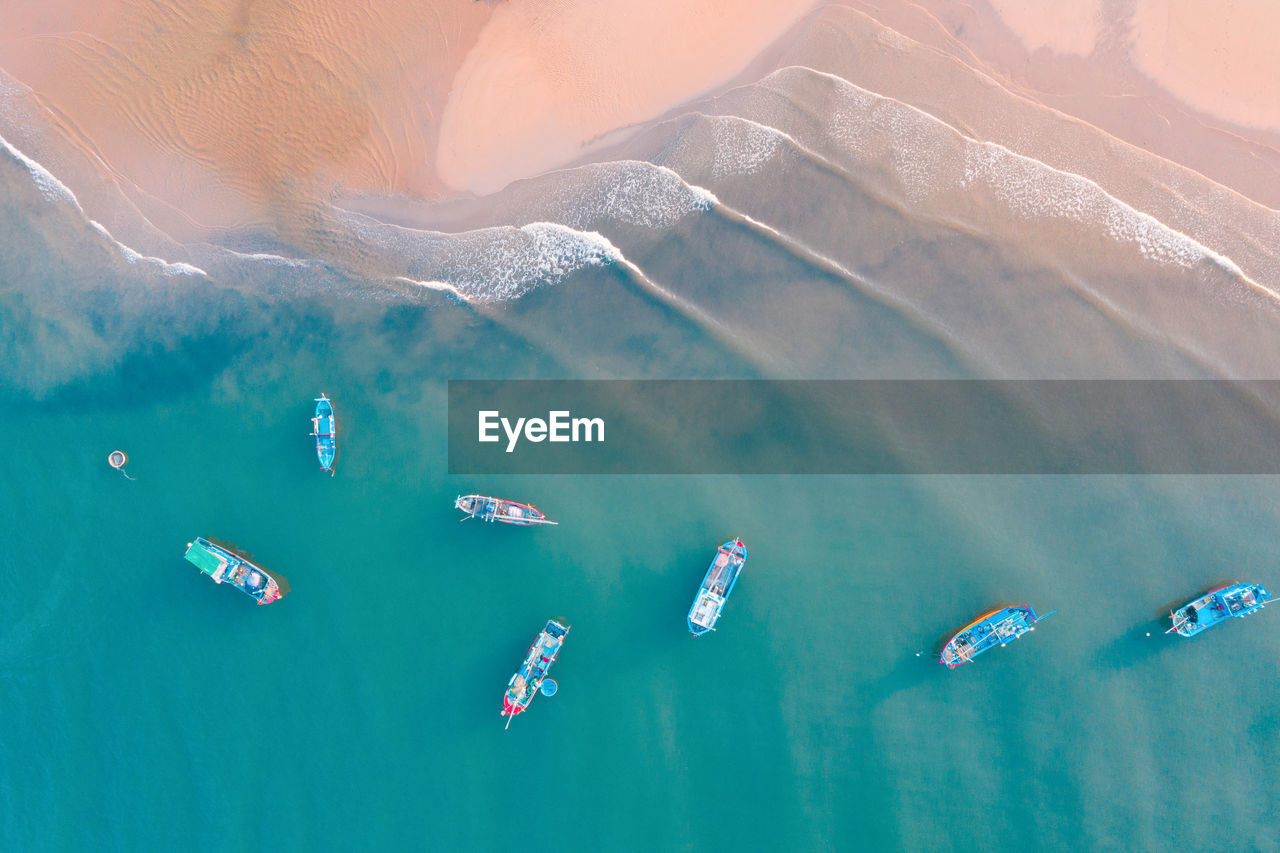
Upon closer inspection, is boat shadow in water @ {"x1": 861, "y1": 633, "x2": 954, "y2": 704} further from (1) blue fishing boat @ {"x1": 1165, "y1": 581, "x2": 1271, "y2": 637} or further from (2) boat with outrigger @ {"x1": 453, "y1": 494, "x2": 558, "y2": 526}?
(2) boat with outrigger @ {"x1": 453, "y1": 494, "x2": 558, "y2": 526}

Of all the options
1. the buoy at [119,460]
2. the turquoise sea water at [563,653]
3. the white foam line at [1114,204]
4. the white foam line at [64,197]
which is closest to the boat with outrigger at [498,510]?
the turquoise sea water at [563,653]

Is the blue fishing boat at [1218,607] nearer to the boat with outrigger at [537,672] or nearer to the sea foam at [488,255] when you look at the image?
the boat with outrigger at [537,672]

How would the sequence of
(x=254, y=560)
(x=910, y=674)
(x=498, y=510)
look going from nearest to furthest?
1. (x=910, y=674)
2. (x=498, y=510)
3. (x=254, y=560)

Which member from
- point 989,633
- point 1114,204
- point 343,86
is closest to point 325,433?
point 343,86

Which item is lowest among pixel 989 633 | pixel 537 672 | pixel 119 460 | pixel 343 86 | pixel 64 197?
pixel 989 633

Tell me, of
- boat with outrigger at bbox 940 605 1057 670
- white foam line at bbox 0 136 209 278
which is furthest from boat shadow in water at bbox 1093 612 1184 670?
white foam line at bbox 0 136 209 278

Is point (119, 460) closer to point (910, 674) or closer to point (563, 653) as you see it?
point (563, 653)
